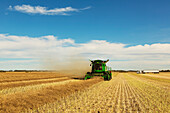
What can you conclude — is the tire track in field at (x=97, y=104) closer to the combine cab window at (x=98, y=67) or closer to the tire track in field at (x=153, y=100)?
the tire track in field at (x=153, y=100)

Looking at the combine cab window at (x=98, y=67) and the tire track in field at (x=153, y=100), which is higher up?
the combine cab window at (x=98, y=67)

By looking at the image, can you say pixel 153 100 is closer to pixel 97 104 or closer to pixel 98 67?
pixel 97 104

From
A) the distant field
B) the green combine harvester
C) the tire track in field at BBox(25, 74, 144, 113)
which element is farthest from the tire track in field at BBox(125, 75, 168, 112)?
the green combine harvester

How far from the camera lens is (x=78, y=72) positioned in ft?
156

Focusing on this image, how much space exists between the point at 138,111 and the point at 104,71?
849 inches

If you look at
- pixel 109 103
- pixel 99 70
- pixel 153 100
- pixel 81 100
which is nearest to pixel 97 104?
pixel 109 103

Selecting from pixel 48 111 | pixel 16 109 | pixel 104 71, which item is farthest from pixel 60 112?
pixel 104 71

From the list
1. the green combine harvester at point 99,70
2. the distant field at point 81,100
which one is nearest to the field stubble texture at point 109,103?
the distant field at point 81,100

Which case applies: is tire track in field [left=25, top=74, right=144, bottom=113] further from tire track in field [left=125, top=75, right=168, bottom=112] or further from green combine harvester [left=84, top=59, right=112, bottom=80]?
green combine harvester [left=84, top=59, right=112, bottom=80]

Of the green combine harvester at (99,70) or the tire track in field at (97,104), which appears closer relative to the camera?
the tire track in field at (97,104)

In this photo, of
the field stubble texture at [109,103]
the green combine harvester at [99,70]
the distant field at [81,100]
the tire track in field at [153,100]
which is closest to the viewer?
the field stubble texture at [109,103]

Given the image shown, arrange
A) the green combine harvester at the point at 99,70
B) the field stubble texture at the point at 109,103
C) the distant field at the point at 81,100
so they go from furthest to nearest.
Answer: the green combine harvester at the point at 99,70 → the distant field at the point at 81,100 → the field stubble texture at the point at 109,103

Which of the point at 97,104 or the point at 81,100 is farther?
the point at 81,100

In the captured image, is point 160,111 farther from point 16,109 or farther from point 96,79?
point 96,79
